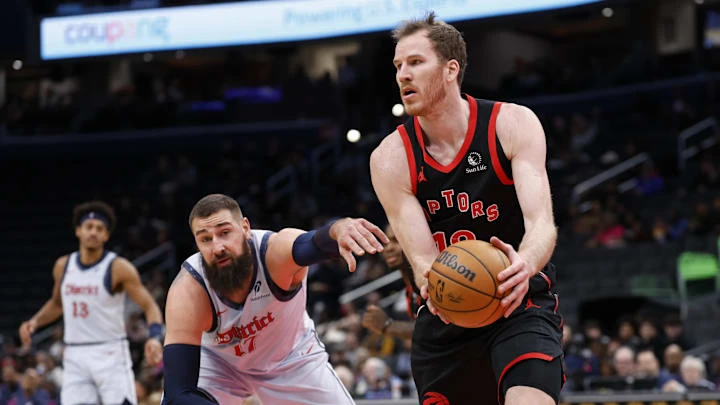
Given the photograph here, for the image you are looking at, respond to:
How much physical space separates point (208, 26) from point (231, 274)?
48.1 feet

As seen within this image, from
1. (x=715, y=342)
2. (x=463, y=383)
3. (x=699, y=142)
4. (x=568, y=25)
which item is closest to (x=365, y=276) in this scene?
(x=715, y=342)

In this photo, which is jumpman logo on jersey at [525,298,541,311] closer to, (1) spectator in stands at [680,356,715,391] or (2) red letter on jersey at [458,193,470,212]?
(2) red letter on jersey at [458,193,470,212]

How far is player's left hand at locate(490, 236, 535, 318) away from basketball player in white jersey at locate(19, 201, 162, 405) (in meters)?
4.59

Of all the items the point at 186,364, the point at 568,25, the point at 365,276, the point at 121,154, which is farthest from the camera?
the point at 568,25

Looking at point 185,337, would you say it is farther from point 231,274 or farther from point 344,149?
point 344,149

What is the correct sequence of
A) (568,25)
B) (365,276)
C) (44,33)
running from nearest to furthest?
(365,276)
(44,33)
(568,25)

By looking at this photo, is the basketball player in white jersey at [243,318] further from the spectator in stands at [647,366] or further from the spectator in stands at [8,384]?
the spectator in stands at [8,384]

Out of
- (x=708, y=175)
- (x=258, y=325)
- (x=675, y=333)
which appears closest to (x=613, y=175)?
(x=708, y=175)

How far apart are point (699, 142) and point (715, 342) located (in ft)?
23.2

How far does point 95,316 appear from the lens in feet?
27.5

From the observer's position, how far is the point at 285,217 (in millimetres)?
19547

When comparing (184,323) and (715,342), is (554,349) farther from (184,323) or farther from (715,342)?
(715,342)

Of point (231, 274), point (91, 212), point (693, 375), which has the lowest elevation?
point (693, 375)

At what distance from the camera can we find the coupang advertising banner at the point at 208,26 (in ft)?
60.0
